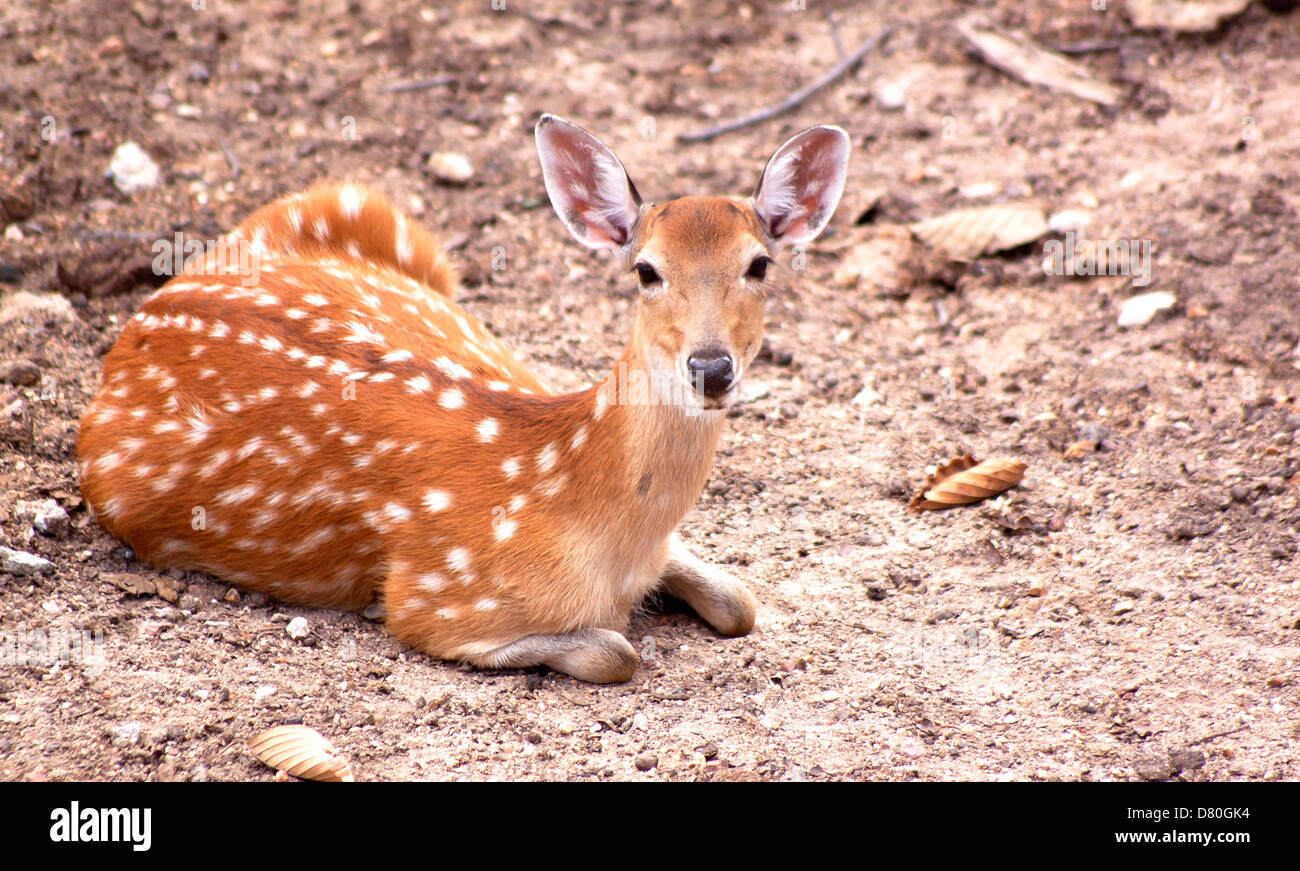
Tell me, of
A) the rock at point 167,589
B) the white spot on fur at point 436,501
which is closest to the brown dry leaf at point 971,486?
the white spot on fur at point 436,501

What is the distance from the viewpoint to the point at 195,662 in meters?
3.46

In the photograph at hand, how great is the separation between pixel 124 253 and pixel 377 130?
1.63m

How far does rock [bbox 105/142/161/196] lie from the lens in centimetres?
569

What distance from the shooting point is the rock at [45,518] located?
3842 millimetres

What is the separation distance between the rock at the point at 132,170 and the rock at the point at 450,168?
50.2 inches

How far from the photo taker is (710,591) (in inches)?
151

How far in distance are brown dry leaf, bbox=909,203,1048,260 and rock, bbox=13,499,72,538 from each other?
3.78m

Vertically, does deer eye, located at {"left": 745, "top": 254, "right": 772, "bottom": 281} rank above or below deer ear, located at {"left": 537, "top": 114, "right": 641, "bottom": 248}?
below

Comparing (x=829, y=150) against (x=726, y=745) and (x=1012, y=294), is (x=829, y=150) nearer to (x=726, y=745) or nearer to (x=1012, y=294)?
(x=726, y=745)

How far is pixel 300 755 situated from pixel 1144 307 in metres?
3.73

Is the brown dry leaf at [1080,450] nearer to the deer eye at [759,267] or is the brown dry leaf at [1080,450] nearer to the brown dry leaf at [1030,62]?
the deer eye at [759,267]

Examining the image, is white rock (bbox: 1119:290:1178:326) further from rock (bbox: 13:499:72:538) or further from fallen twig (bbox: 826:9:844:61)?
rock (bbox: 13:499:72:538)

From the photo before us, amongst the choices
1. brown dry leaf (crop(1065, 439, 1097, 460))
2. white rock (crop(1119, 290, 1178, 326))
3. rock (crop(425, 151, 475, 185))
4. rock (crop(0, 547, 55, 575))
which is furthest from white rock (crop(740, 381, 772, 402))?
rock (crop(0, 547, 55, 575))
